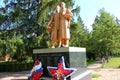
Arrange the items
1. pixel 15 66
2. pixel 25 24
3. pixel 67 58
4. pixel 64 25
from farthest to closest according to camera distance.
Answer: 1. pixel 15 66
2. pixel 25 24
3. pixel 64 25
4. pixel 67 58

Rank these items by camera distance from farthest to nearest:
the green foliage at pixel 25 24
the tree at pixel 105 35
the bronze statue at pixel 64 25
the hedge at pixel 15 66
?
the tree at pixel 105 35 → the hedge at pixel 15 66 → the green foliage at pixel 25 24 → the bronze statue at pixel 64 25

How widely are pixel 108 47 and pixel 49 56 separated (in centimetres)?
2335

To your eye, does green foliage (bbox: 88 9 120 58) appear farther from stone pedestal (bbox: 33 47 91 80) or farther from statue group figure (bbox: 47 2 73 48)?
statue group figure (bbox: 47 2 73 48)

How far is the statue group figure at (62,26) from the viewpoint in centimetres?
952

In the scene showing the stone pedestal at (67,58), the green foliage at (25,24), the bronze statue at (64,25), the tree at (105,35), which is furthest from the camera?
the tree at (105,35)

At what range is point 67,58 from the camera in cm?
881

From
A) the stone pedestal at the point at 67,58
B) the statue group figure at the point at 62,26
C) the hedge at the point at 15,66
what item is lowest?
the hedge at the point at 15,66

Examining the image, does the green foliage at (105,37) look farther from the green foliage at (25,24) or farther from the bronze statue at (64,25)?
the bronze statue at (64,25)

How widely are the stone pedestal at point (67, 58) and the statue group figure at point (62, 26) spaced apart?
0.56 m

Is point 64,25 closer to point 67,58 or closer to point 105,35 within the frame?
point 67,58

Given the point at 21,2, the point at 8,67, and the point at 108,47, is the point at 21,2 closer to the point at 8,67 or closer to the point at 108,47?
the point at 8,67

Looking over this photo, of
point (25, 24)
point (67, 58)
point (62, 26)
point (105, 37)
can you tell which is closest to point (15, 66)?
point (25, 24)

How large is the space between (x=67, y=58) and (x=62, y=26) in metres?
1.48

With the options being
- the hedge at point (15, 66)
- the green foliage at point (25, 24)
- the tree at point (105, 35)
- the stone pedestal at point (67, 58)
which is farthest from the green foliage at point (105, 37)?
the stone pedestal at point (67, 58)
